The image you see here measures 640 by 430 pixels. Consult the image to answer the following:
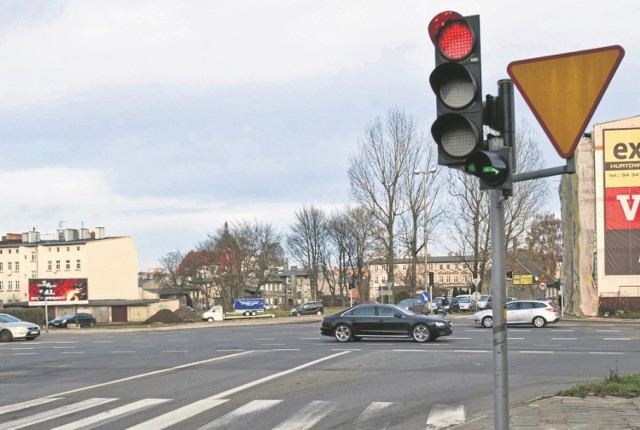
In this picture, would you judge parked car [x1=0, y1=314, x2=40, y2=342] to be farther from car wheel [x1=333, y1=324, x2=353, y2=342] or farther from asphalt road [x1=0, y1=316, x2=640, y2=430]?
car wheel [x1=333, y1=324, x2=353, y2=342]

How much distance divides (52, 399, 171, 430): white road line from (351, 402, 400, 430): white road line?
3549mm

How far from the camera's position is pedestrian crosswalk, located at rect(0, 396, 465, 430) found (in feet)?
33.0

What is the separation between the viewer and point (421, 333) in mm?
25219

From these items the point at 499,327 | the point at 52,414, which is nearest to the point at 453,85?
the point at 499,327

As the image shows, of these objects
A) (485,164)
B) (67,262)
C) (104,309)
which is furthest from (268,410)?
(67,262)

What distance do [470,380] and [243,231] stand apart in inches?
3284

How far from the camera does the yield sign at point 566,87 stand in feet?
15.8

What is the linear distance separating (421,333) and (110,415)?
15575 millimetres

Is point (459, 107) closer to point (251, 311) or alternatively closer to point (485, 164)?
point (485, 164)

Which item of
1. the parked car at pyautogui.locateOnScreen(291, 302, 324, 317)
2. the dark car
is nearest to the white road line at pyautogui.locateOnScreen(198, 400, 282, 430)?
the dark car

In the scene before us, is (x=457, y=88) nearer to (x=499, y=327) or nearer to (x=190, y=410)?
(x=499, y=327)

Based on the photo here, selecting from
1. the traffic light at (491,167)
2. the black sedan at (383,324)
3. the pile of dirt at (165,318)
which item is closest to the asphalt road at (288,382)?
the black sedan at (383,324)

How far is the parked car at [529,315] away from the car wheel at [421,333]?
1155 cm

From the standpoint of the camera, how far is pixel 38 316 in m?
56.8
